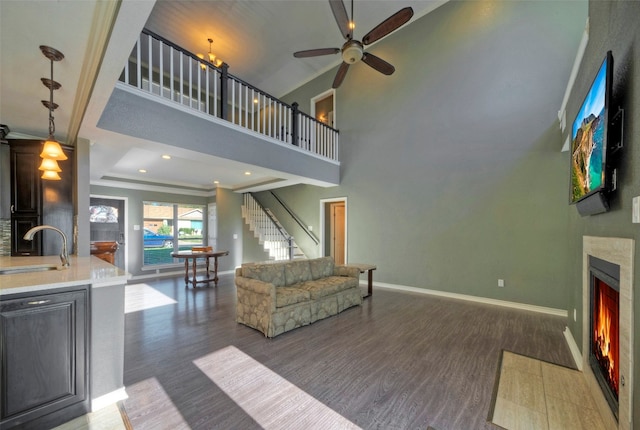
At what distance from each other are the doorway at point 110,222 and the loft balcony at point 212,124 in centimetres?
316

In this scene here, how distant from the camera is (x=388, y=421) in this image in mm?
1820

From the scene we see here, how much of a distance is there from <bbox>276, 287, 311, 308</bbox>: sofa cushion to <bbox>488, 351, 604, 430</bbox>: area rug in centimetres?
221

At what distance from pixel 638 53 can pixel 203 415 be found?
11.4ft

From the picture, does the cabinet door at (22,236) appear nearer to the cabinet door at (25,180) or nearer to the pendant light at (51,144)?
the cabinet door at (25,180)

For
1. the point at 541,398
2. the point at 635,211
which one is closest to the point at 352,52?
the point at 635,211

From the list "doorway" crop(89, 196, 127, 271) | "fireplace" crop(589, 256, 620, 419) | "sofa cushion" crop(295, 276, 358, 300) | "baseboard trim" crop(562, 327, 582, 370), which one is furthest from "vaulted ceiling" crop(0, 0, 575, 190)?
"baseboard trim" crop(562, 327, 582, 370)

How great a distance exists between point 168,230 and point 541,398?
846 centimetres

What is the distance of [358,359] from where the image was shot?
2.67 metres

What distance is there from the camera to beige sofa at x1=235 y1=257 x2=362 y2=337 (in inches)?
129

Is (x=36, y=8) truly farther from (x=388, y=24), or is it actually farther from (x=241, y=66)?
(x=241, y=66)

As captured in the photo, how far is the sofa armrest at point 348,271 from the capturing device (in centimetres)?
454

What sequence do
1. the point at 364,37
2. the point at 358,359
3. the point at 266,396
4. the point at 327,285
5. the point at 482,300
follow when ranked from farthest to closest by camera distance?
the point at 482,300, the point at 327,285, the point at 364,37, the point at 358,359, the point at 266,396

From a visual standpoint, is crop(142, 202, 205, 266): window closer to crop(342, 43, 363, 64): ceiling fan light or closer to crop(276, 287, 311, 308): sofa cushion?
crop(276, 287, 311, 308): sofa cushion

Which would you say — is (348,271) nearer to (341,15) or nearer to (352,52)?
(352,52)
